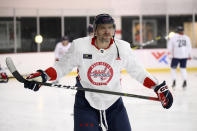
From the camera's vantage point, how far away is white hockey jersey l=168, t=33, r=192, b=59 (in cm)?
699

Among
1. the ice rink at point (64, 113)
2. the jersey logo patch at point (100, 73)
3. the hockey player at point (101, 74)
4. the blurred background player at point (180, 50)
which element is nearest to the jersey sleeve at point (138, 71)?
the hockey player at point (101, 74)

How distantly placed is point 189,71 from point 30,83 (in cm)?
930

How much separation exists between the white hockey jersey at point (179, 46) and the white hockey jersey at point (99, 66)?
5.11 meters

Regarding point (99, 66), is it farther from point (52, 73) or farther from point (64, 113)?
point (64, 113)

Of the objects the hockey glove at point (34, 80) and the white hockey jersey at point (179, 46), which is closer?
the hockey glove at point (34, 80)

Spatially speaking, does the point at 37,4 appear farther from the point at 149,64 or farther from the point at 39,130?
the point at 39,130

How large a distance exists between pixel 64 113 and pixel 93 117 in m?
2.60

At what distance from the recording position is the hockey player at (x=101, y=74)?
78.6 inches

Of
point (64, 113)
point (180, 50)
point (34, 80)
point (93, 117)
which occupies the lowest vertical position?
point (64, 113)

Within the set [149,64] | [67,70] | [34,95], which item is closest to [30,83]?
[67,70]

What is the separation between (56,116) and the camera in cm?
434

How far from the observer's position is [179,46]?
7035 mm

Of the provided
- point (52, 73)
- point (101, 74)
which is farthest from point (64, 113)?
point (101, 74)

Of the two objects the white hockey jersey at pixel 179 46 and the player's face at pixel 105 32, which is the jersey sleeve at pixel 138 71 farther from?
the white hockey jersey at pixel 179 46
